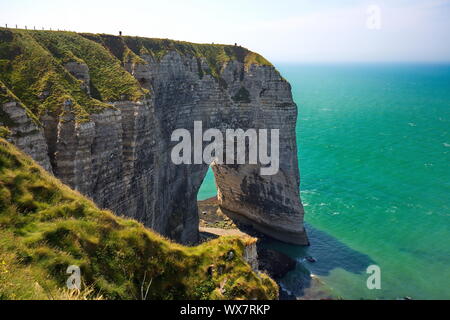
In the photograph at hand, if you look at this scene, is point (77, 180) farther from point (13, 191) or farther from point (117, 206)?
point (13, 191)

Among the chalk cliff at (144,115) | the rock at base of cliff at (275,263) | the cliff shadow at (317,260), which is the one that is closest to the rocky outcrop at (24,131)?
the chalk cliff at (144,115)

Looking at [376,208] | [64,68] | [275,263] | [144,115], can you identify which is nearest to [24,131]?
[64,68]

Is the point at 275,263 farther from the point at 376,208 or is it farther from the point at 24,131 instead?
the point at 24,131

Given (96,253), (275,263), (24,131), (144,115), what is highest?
(144,115)

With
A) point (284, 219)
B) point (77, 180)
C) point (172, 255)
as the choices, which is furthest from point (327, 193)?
point (172, 255)

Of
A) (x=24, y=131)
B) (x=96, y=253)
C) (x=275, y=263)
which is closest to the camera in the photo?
(x=96, y=253)
